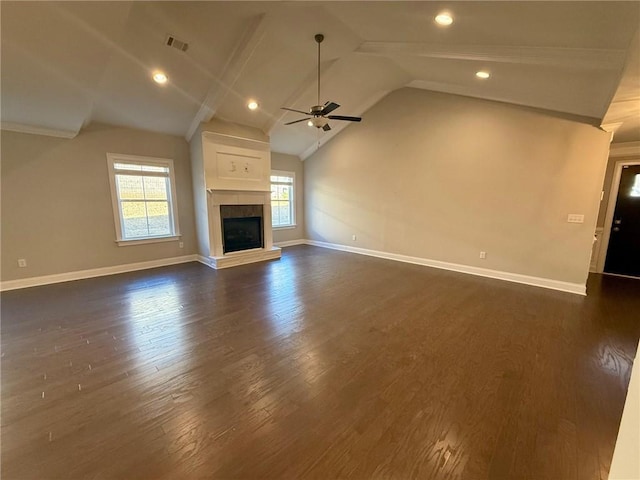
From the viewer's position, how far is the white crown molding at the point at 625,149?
4883 mm

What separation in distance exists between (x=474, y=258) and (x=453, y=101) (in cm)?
301

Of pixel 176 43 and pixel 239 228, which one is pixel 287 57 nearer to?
pixel 176 43

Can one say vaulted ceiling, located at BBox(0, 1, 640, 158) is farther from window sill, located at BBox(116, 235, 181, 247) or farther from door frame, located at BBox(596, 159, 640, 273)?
window sill, located at BBox(116, 235, 181, 247)

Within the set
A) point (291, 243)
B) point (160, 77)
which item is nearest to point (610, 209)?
point (291, 243)

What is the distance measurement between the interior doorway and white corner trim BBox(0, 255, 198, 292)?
858 cm

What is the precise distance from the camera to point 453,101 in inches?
203

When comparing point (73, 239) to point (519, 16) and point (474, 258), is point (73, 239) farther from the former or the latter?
point (474, 258)

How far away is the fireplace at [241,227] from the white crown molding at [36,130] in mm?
2644

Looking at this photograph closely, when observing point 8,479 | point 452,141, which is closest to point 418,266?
point 452,141

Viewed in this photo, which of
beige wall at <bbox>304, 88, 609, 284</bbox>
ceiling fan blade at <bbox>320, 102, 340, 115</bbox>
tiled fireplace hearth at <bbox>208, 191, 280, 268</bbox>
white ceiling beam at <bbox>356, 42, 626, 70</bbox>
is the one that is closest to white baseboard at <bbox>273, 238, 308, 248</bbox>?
tiled fireplace hearth at <bbox>208, 191, 280, 268</bbox>

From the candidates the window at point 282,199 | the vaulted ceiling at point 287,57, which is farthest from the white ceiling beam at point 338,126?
the window at point 282,199

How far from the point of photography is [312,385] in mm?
2156

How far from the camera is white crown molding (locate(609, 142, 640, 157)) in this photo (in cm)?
488

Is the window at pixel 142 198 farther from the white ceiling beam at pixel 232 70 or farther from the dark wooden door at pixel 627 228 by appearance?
the dark wooden door at pixel 627 228
